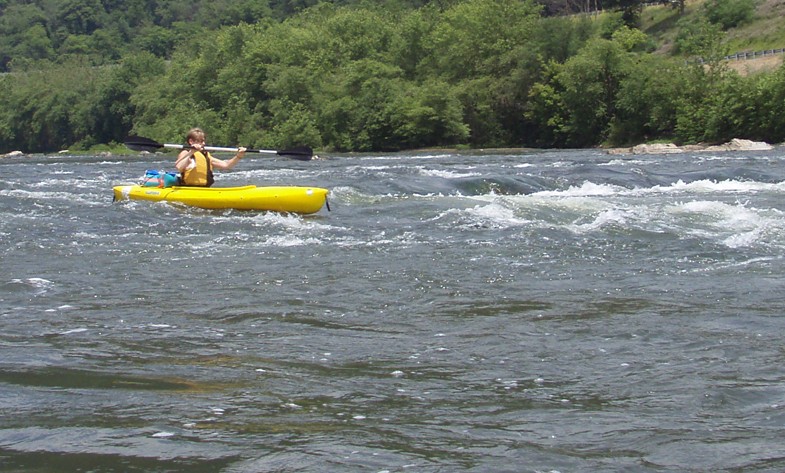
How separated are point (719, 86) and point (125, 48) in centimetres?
10949

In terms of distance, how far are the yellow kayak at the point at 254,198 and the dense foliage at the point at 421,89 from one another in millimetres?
25611

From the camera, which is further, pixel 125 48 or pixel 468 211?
pixel 125 48

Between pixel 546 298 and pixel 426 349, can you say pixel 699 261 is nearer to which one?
pixel 546 298

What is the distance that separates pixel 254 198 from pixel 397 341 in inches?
288

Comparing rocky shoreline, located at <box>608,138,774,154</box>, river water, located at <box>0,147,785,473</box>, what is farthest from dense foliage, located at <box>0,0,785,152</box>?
river water, located at <box>0,147,785,473</box>

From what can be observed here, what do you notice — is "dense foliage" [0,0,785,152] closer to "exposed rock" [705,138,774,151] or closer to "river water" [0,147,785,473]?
"exposed rock" [705,138,774,151]

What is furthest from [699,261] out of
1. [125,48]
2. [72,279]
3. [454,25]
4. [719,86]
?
[125,48]

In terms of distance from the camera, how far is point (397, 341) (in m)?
6.08

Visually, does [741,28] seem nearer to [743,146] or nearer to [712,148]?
[712,148]

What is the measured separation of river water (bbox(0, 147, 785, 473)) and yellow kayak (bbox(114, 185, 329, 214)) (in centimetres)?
27

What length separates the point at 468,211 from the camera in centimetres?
1283

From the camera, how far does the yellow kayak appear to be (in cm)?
1288

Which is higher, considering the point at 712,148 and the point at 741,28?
the point at 741,28

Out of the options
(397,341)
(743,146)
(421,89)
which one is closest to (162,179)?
(397,341)
